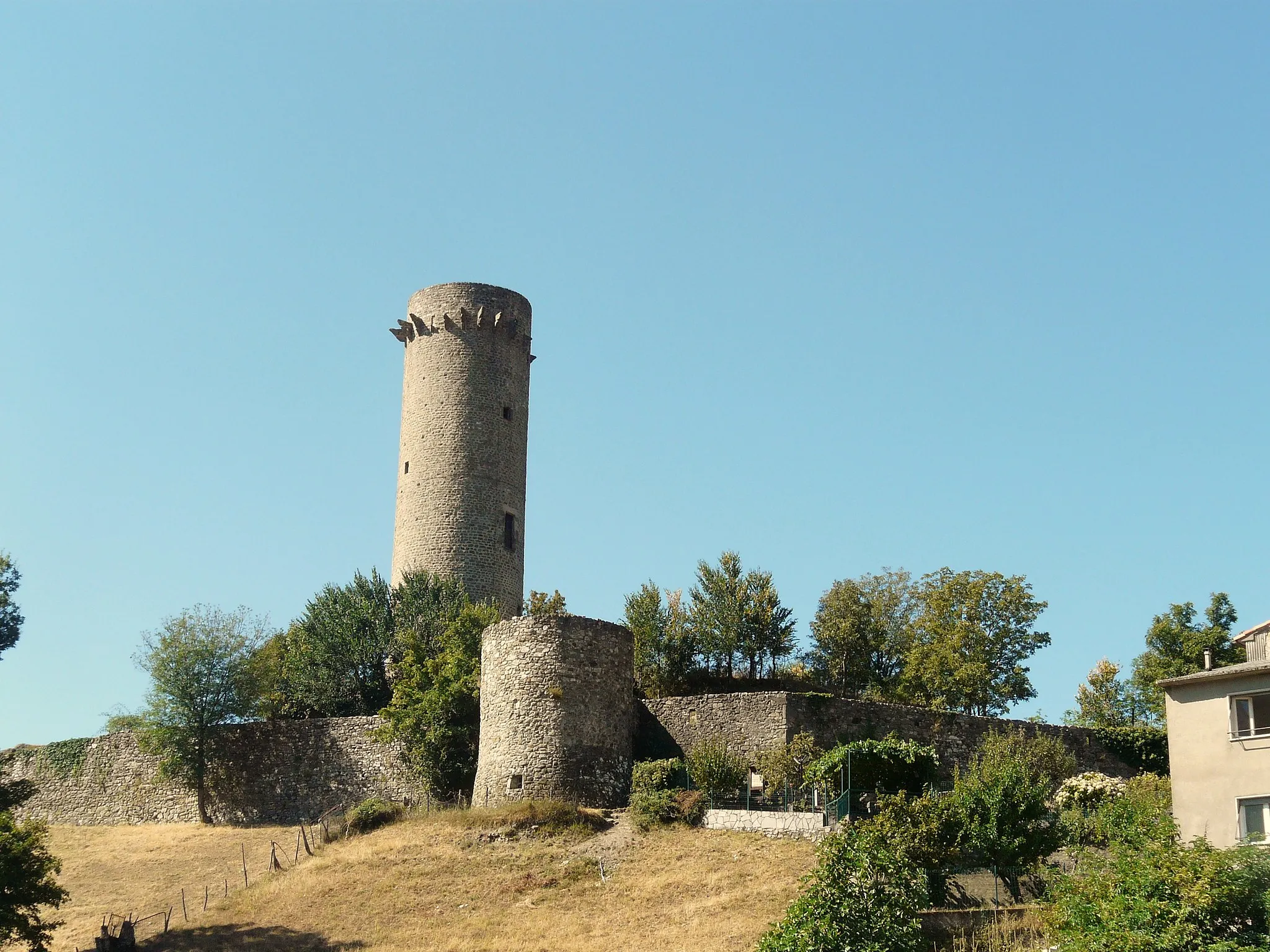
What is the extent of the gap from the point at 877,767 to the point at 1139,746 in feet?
30.6

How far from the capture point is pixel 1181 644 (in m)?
39.7

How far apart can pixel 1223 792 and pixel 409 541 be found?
24924 millimetres

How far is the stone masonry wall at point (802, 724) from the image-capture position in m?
32.0

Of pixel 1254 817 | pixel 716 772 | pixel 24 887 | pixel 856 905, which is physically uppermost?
pixel 716 772

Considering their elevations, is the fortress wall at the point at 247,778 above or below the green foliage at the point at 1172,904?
above

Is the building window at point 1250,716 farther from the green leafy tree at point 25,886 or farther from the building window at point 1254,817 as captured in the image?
the green leafy tree at point 25,886

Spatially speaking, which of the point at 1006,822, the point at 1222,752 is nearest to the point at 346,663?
the point at 1006,822

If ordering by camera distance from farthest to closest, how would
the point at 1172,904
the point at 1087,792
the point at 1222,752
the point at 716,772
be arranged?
the point at 1087,792, the point at 716,772, the point at 1222,752, the point at 1172,904

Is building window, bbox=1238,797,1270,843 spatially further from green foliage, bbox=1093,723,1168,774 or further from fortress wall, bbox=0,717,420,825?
fortress wall, bbox=0,717,420,825

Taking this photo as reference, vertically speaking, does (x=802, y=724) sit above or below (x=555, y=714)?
below

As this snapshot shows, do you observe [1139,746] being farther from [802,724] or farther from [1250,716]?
[1250,716]

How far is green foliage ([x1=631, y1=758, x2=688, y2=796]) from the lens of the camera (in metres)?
29.8

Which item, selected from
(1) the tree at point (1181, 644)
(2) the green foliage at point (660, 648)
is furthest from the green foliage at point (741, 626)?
(1) the tree at point (1181, 644)

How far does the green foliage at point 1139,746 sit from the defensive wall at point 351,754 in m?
0.21
